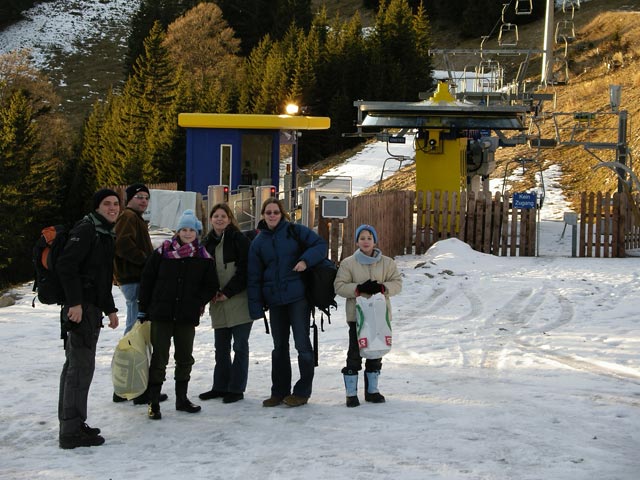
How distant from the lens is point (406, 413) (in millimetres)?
7422

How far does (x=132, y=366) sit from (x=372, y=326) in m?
1.90

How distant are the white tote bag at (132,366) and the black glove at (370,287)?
1.75 metres

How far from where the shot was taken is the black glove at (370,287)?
25.1 feet

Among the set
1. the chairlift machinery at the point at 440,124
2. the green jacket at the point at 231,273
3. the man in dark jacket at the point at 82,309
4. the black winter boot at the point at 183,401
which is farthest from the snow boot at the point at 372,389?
the chairlift machinery at the point at 440,124

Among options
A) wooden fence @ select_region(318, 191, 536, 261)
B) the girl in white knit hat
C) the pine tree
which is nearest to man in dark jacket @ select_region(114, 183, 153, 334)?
the girl in white knit hat

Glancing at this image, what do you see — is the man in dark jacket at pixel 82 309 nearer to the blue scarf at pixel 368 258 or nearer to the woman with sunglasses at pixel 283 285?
the woman with sunglasses at pixel 283 285

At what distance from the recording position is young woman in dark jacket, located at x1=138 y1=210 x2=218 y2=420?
7246mm

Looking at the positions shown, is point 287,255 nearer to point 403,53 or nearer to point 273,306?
point 273,306

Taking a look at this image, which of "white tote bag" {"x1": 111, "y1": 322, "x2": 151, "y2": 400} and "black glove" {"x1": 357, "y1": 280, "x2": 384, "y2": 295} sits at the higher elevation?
"black glove" {"x1": 357, "y1": 280, "x2": 384, "y2": 295}

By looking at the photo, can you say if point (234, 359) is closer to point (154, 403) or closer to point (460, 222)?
point (154, 403)

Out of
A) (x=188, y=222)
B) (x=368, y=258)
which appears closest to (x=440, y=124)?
(x=368, y=258)

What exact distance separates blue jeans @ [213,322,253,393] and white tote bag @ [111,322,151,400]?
752 millimetres

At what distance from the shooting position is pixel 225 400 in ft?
25.8

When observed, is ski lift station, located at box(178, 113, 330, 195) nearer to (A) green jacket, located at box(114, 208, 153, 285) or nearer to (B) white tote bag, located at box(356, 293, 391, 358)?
(A) green jacket, located at box(114, 208, 153, 285)
